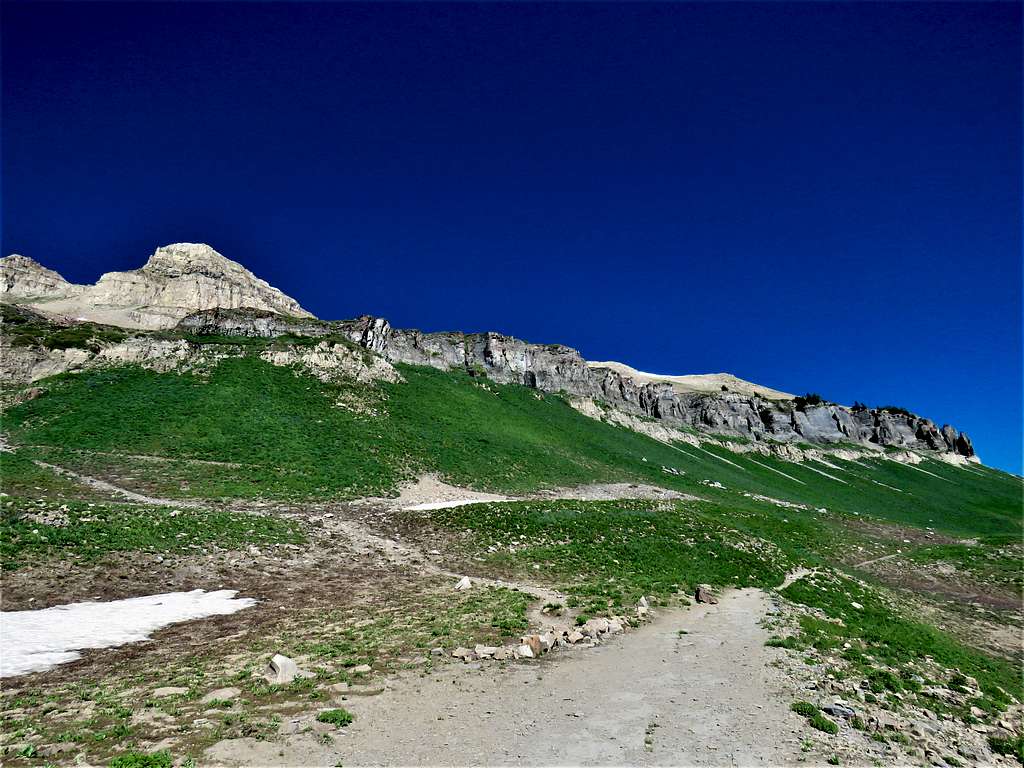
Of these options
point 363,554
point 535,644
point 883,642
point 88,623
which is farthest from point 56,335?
point 883,642

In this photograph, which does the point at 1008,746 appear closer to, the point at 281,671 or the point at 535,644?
the point at 535,644

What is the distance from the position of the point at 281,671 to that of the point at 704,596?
18568 millimetres

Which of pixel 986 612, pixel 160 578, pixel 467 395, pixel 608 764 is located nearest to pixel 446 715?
pixel 608 764

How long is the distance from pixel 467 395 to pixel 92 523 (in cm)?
6383

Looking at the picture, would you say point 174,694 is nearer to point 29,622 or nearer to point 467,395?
point 29,622

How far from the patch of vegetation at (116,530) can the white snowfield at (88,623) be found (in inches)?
220

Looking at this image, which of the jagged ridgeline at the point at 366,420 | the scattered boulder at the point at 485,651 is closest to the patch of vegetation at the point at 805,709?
the scattered boulder at the point at 485,651

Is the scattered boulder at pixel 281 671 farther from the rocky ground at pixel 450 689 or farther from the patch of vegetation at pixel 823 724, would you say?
the patch of vegetation at pixel 823 724

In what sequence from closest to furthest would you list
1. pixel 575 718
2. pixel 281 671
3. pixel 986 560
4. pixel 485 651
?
pixel 575 718, pixel 281 671, pixel 485 651, pixel 986 560

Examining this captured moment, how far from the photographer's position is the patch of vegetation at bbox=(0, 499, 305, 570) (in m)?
Result: 21.3

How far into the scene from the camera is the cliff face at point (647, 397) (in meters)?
105

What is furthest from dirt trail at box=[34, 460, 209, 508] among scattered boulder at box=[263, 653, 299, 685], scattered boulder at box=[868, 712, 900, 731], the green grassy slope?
scattered boulder at box=[868, 712, 900, 731]

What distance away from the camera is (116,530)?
24.2 metres

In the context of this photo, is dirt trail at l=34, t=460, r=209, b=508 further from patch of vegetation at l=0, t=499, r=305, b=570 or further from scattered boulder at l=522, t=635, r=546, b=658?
scattered boulder at l=522, t=635, r=546, b=658
